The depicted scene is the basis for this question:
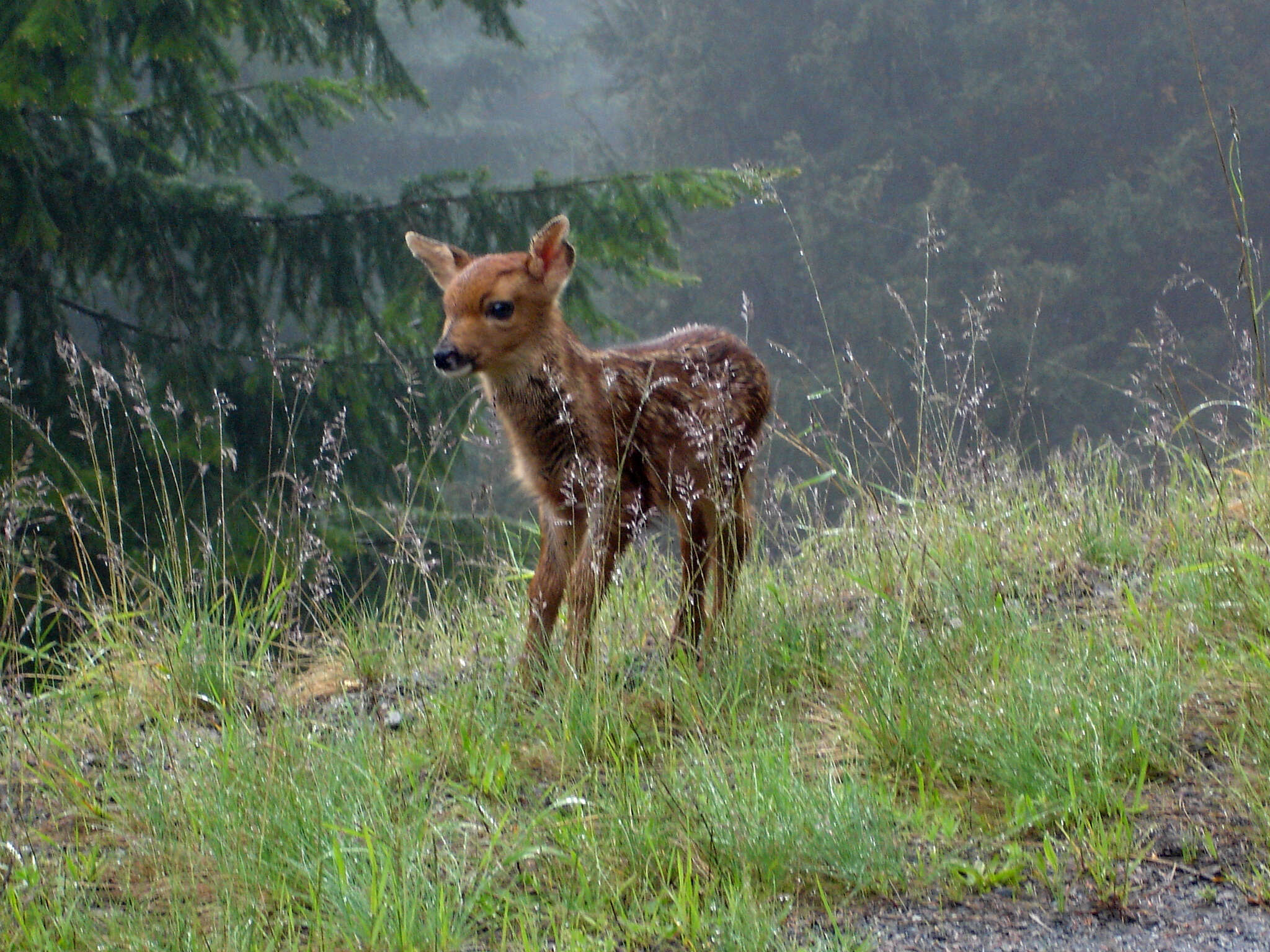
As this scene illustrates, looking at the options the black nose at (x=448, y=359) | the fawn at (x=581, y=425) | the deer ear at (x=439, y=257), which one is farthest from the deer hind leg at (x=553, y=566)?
the deer ear at (x=439, y=257)

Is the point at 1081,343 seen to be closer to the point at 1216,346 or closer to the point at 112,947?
the point at 1216,346

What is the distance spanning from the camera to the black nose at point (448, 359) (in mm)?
3914

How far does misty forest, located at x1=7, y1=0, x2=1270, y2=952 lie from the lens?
2396 mm

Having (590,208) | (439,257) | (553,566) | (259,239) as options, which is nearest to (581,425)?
(553,566)

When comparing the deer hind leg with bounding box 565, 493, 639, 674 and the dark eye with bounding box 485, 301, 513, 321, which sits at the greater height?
the dark eye with bounding box 485, 301, 513, 321

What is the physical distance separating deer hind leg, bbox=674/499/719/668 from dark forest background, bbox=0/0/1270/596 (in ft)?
1.78

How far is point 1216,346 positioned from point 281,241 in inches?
788

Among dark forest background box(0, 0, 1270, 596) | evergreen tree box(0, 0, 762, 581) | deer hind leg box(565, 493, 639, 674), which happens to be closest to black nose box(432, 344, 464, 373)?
dark forest background box(0, 0, 1270, 596)

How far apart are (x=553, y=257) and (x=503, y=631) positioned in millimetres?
1370

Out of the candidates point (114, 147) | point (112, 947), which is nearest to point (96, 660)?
point (112, 947)

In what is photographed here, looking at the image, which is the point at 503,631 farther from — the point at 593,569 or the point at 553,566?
the point at 593,569

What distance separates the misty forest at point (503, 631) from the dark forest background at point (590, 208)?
6 centimetres

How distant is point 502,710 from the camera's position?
10.4 ft

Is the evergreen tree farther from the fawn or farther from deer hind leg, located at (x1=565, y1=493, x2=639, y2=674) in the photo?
deer hind leg, located at (x1=565, y1=493, x2=639, y2=674)
